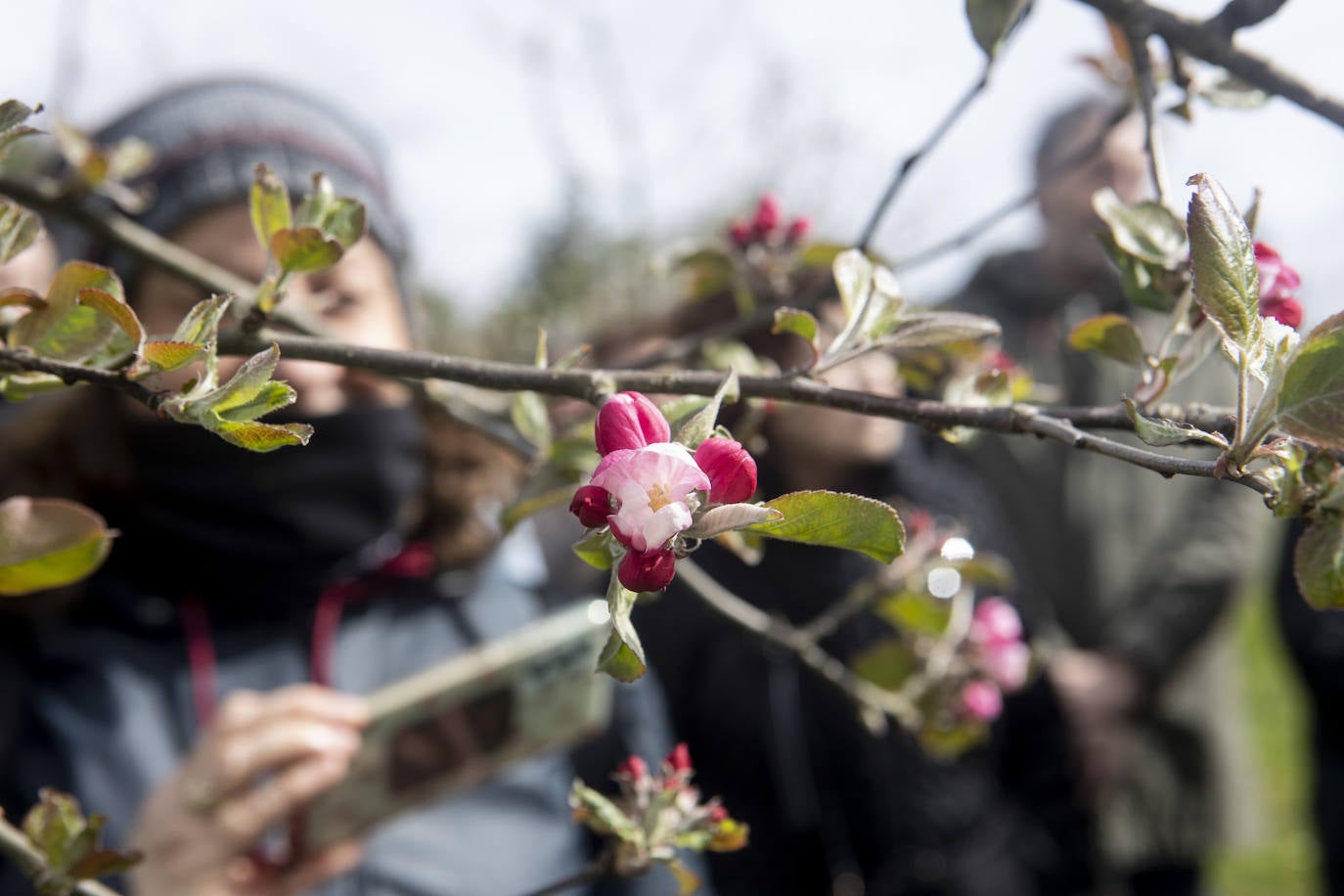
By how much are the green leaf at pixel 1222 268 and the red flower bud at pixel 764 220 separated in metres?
0.48

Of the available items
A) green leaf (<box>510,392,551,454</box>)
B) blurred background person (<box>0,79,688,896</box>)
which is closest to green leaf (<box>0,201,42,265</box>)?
green leaf (<box>510,392,551,454</box>)

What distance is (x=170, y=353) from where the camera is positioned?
36cm

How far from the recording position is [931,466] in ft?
6.13

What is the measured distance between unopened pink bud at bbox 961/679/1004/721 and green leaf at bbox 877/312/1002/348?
0.78 meters

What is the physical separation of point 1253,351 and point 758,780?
1.37 m

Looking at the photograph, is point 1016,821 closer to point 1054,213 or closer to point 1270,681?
point 1054,213

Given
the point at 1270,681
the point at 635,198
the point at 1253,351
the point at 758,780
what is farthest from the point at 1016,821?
the point at 635,198

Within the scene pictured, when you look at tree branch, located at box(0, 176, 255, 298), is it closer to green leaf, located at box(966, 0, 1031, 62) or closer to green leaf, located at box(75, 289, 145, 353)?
green leaf, located at box(75, 289, 145, 353)

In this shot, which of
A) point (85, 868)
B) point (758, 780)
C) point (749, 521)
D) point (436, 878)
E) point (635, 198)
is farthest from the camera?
point (635, 198)

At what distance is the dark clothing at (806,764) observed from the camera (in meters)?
1.62

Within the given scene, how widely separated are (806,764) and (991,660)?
409 mm

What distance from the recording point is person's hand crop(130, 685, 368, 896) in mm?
981

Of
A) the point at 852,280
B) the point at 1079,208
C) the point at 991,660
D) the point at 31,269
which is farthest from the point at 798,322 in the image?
the point at 1079,208

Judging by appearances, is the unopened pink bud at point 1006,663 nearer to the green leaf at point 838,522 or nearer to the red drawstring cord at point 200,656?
the red drawstring cord at point 200,656
